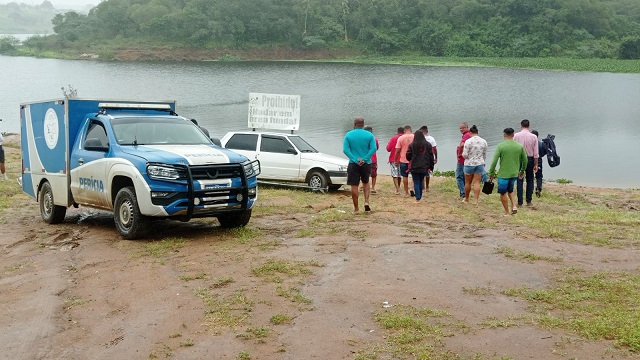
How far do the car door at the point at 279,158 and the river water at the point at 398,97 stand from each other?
9333 mm

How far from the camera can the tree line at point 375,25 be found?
103 metres

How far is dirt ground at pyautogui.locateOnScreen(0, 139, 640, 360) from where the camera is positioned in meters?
6.37

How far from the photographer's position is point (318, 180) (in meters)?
18.8

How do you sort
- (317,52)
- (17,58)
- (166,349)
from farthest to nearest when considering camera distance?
(17,58) < (317,52) < (166,349)

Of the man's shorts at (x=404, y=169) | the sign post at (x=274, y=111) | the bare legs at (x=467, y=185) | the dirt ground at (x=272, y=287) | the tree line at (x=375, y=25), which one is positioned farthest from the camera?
the tree line at (x=375, y=25)

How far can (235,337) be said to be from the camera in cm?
→ 654

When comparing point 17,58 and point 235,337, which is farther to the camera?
point 17,58

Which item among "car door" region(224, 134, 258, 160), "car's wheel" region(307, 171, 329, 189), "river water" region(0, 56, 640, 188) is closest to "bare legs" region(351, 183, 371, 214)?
"car's wheel" region(307, 171, 329, 189)

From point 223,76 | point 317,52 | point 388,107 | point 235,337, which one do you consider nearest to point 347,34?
point 317,52

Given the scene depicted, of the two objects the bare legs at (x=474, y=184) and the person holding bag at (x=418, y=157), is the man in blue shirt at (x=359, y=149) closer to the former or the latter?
the person holding bag at (x=418, y=157)

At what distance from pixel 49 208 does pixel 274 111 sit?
9.68m

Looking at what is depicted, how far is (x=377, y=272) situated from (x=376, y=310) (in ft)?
4.86

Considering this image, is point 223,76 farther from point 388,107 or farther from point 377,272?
point 377,272

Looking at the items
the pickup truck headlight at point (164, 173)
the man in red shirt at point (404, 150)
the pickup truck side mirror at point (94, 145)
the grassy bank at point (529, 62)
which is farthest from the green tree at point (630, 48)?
the pickup truck headlight at point (164, 173)
